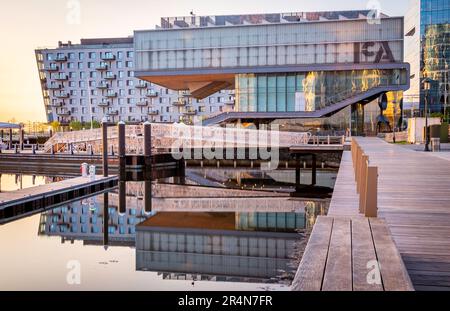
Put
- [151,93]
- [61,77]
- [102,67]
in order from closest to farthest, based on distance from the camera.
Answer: [151,93] < [102,67] < [61,77]

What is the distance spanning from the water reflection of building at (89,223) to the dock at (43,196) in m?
0.53

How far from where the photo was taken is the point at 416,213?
30.2 ft

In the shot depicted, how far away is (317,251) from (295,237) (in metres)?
10.5

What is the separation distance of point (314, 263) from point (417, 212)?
5.28 m

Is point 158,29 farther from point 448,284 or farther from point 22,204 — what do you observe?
point 448,284

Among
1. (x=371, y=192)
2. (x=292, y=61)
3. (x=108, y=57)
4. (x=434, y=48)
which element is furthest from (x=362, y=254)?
(x=108, y=57)

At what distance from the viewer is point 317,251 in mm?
5211

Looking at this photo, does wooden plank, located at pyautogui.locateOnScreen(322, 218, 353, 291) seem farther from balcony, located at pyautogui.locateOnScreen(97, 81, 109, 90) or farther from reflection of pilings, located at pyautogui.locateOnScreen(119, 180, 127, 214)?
balcony, located at pyautogui.locateOnScreen(97, 81, 109, 90)

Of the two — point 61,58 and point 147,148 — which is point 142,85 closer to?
point 61,58

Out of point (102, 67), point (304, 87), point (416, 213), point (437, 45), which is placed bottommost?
point (416, 213)

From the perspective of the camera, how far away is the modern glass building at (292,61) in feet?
194

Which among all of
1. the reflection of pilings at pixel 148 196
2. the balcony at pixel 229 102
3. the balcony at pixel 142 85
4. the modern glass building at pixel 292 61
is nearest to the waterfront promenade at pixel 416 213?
the reflection of pilings at pixel 148 196

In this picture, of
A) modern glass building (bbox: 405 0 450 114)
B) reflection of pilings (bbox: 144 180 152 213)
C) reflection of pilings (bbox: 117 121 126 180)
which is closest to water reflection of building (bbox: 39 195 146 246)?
reflection of pilings (bbox: 144 180 152 213)
